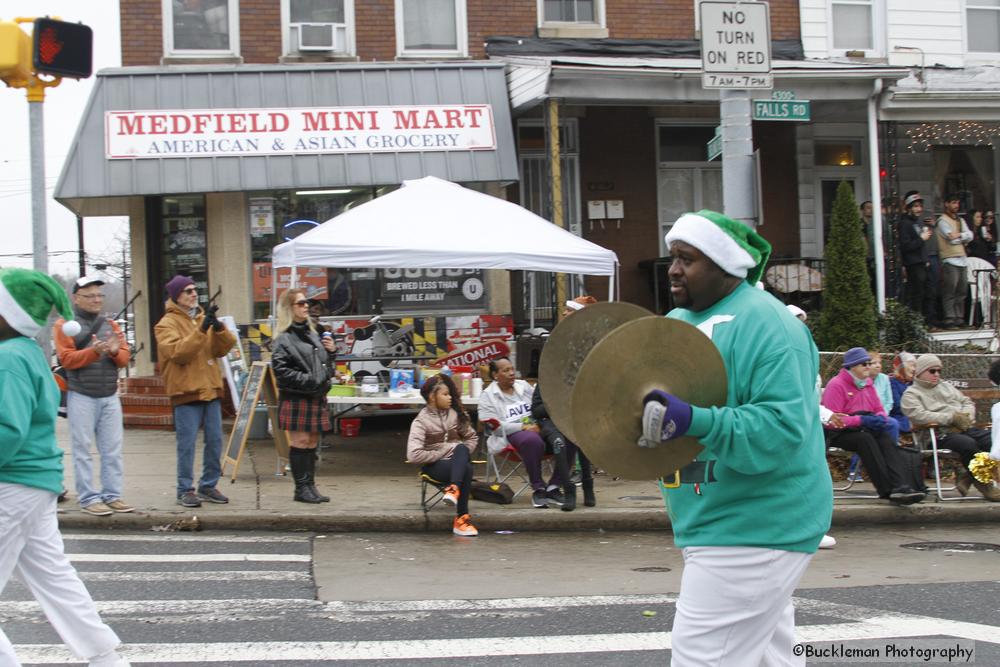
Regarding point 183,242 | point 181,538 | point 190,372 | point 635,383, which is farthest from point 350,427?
point 635,383

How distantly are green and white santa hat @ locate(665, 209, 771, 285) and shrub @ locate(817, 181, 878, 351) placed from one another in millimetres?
11407

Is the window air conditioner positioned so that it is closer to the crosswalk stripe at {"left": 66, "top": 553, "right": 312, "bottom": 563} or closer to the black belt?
the crosswalk stripe at {"left": 66, "top": 553, "right": 312, "bottom": 563}

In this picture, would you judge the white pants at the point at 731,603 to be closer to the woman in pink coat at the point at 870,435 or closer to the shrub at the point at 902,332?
the woman in pink coat at the point at 870,435

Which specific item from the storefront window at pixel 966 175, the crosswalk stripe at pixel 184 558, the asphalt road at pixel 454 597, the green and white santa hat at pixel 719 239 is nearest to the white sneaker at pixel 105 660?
the asphalt road at pixel 454 597

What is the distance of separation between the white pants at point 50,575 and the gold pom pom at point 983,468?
26.9 feet

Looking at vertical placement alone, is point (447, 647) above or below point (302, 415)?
below

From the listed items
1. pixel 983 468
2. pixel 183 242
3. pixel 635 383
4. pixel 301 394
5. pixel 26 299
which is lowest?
pixel 983 468

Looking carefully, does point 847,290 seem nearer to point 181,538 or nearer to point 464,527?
point 464,527

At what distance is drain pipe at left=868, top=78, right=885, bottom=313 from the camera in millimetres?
15398

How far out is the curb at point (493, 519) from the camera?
9438mm

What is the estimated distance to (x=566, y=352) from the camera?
386 centimetres

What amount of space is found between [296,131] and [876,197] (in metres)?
7.79

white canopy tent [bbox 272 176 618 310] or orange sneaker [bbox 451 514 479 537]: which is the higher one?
white canopy tent [bbox 272 176 618 310]

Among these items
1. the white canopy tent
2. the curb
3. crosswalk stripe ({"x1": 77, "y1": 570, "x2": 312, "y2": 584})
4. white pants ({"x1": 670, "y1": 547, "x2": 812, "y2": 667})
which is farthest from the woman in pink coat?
white pants ({"x1": 670, "y1": 547, "x2": 812, "y2": 667})
